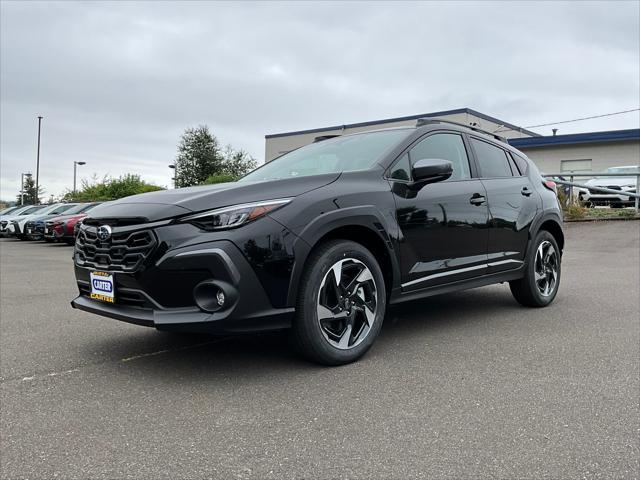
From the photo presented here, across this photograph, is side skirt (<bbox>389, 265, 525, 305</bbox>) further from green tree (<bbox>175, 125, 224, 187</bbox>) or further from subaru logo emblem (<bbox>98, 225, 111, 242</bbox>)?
green tree (<bbox>175, 125, 224, 187</bbox>)

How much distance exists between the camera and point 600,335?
4598mm

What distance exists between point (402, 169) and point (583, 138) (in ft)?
92.6

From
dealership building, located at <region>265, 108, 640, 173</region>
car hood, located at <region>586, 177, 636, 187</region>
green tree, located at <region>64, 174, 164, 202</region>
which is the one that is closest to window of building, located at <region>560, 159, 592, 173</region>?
dealership building, located at <region>265, 108, 640, 173</region>

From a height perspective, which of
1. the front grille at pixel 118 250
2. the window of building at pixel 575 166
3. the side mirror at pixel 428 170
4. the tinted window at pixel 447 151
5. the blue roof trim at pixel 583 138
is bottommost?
the front grille at pixel 118 250

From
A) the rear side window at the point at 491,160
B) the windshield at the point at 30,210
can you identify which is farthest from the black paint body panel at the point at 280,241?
the windshield at the point at 30,210

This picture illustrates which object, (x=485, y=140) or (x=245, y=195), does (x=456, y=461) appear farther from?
(x=485, y=140)

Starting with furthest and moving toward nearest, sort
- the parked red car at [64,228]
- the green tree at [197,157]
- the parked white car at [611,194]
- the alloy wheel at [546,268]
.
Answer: the green tree at [197,157] < the parked red car at [64,228] < the parked white car at [611,194] < the alloy wheel at [546,268]

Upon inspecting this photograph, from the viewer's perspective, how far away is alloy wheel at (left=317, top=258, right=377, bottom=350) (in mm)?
3648

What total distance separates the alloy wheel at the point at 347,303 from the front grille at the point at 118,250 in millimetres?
1084

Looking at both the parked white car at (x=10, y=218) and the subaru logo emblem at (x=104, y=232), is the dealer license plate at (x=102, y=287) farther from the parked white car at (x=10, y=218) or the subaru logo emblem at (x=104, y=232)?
the parked white car at (x=10, y=218)

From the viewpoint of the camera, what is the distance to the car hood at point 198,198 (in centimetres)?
339

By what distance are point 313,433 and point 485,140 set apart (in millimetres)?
3743

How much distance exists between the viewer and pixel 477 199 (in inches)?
193

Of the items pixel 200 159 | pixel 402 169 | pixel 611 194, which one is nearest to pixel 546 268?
pixel 402 169
